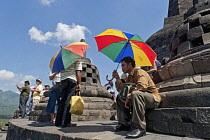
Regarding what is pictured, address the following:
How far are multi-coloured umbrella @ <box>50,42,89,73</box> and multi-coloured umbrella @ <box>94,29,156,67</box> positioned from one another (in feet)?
1.53

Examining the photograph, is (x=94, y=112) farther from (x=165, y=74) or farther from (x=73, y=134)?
(x=73, y=134)

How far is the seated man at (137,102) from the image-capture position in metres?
2.72

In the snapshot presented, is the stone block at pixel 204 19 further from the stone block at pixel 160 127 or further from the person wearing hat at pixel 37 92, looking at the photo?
the person wearing hat at pixel 37 92

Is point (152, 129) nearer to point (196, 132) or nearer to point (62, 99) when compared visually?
point (196, 132)

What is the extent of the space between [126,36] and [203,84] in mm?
1842

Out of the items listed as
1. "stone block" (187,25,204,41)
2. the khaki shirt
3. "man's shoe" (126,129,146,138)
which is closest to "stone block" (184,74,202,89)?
the khaki shirt

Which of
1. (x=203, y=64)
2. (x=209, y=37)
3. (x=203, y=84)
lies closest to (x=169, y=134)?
(x=203, y=84)

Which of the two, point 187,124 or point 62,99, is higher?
point 62,99

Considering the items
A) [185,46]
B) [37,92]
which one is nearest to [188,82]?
[185,46]

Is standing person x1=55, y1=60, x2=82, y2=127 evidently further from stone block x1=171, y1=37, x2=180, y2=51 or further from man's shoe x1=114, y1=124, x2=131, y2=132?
stone block x1=171, y1=37, x2=180, y2=51

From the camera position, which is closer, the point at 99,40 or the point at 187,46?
the point at 99,40

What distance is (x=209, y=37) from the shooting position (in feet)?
14.2

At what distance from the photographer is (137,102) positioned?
2.77 meters

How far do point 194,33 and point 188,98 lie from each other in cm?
275
